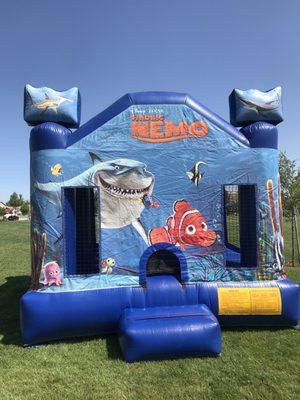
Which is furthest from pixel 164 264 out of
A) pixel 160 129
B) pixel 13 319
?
pixel 13 319

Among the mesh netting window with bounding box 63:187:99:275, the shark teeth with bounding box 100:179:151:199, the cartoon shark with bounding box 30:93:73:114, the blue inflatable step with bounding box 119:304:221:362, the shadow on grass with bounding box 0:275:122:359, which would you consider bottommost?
the shadow on grass with bounding box 0:275:122:359

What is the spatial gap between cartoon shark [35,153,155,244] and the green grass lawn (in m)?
1.67

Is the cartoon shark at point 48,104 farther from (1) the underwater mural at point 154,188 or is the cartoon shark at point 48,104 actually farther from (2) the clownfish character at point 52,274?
(2) the clownfish character at point 52,274

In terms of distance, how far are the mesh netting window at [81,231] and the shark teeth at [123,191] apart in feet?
0.54

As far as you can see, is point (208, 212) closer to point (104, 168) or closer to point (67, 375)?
point (104, 168)

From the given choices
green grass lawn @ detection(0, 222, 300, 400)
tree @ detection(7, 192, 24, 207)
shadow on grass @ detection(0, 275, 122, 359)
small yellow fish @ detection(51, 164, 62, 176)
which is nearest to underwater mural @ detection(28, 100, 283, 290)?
small yellow fish @ detection(51, 164, 62, 176)

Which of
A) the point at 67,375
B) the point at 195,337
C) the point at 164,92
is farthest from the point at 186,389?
the point at 164,92

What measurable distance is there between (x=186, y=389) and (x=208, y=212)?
2.56 metres

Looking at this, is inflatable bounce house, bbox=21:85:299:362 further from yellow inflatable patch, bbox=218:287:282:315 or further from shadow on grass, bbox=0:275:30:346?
shadow on grass, bbox=0:275:30:346

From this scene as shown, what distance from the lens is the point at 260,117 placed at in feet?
19.9

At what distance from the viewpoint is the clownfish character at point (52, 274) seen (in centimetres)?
541

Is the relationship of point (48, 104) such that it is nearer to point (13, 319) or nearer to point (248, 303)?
point (13, 319)

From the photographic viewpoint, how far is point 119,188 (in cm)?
562

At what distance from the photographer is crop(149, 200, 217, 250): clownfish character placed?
566cm
